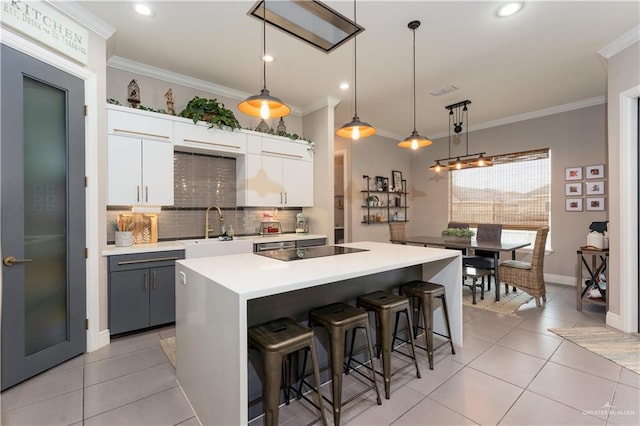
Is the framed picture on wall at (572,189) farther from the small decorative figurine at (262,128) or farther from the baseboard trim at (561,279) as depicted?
the small decorative figurine at (262,128)

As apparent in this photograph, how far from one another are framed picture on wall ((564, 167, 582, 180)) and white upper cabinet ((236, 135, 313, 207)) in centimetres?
424

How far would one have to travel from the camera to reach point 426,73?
375cm

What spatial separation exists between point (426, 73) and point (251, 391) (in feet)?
12.7

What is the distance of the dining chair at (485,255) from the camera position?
427cm

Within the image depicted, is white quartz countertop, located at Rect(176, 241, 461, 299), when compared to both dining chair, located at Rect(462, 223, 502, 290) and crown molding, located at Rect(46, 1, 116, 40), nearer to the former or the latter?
dining chair, located at Rect(462, 223, 502, 290)

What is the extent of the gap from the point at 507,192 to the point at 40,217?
6.69 m

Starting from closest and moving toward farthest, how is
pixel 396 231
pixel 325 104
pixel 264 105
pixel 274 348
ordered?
pixel 274 348
pixel 264 105
pixel 325 104
pixel 396 231

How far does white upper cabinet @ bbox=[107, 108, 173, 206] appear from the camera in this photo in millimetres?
3025

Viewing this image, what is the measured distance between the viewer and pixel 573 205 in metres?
4.86

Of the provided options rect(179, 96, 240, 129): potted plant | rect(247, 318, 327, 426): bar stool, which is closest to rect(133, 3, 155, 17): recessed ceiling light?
rect(179, 96, 240, 129): potted plant

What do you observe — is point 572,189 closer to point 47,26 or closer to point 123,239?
point 123,239

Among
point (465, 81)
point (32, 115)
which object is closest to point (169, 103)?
point (32, 115)

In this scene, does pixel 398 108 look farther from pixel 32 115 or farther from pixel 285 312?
pixel 32 115

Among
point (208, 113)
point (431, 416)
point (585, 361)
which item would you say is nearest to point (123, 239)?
point (208, 113)
